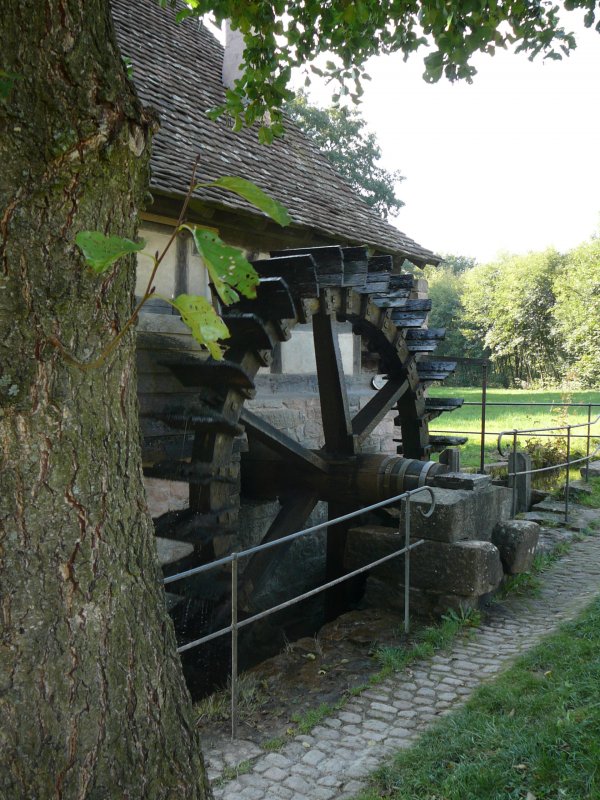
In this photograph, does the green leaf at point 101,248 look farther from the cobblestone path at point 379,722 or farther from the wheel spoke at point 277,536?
the wheel spoke at point 277,536

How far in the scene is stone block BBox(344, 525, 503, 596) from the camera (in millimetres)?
4910

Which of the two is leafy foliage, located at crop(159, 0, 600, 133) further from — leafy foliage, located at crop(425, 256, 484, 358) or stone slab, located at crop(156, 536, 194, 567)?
leafy foliage, located at crop(425, 256, 484, 358)

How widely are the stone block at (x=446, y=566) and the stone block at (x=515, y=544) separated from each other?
346 millimetres

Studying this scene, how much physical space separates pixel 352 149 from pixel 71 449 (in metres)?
28.0

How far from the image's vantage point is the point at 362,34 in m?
4.63

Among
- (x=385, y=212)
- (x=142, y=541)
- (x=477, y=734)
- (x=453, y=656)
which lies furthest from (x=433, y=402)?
(x=385, y=212)

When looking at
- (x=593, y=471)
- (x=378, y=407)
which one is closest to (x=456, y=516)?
(x=378, y=407)

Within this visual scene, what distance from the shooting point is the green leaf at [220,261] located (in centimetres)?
135

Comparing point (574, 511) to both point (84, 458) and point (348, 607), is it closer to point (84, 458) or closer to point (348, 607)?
point (348, 607)

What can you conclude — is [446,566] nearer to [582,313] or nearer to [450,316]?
[582,313]

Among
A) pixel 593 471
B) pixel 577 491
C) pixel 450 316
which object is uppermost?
pixel 450 316

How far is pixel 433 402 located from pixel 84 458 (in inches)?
226

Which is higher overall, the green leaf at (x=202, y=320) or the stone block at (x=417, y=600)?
the green leaf at (x=202, y=320)

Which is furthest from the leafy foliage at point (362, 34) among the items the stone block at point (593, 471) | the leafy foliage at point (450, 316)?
the leafy foliage at point (450, 316)
